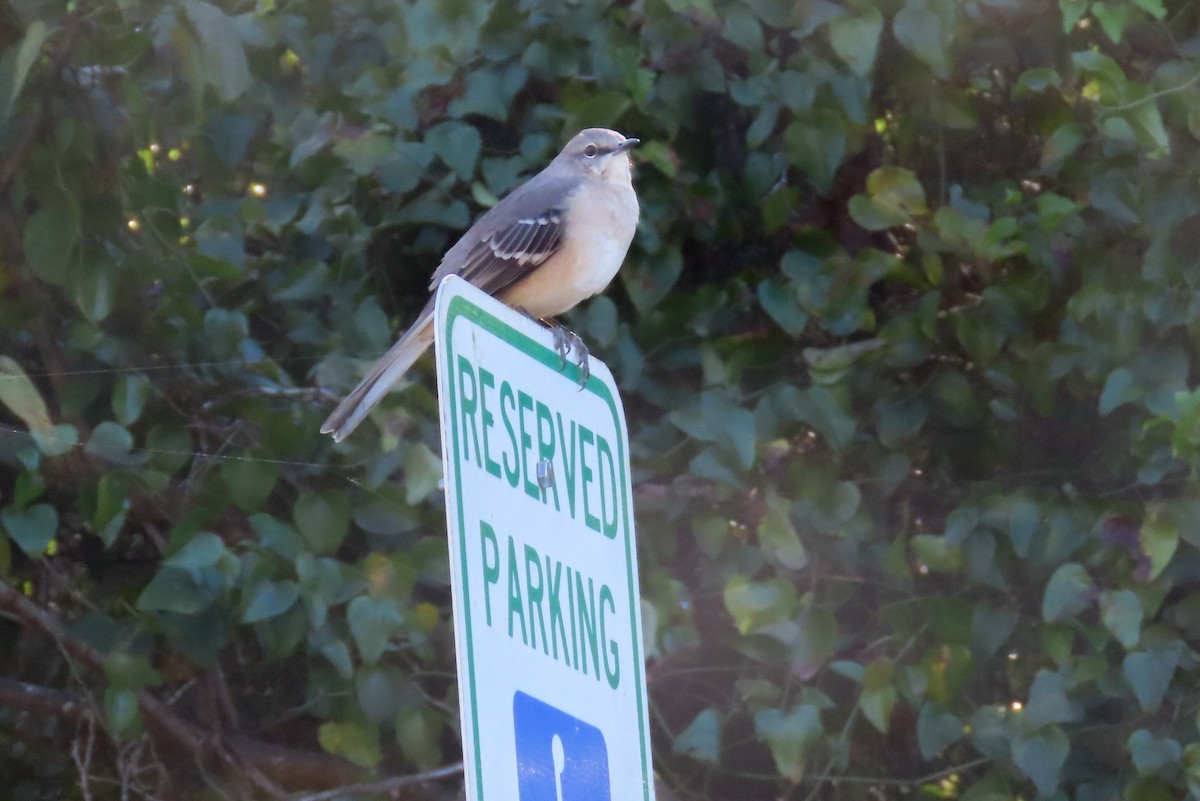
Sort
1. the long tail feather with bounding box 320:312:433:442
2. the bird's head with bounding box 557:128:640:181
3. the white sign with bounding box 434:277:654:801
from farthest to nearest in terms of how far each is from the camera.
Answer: the bird's head with bounding box 557:128:640:181, the long tail feather with bounding box 320:312:433:442, the white sign with bounding box 434:277:654:801

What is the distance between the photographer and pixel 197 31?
10.2ft

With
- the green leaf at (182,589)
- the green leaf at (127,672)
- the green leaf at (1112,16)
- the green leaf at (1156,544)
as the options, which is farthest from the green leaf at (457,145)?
the green leaf at (1156,544)

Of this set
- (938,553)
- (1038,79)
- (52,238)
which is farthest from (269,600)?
(1038,79)

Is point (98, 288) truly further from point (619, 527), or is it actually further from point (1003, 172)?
point (1003, 172)

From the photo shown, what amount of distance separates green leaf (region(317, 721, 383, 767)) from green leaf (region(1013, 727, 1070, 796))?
4.32 ft

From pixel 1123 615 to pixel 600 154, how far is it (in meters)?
1.66

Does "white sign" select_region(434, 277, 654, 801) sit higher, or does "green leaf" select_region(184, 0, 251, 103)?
"green leaf" select_region(184, 0, 251, 103)

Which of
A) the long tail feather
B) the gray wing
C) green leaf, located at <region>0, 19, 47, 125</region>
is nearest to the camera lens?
green leaf, located at <region>0, 19, 47, 125</region>

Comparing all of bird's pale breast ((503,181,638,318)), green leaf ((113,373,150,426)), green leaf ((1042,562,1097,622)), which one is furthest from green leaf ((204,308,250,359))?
green leaf ((1042,562,1097,622))

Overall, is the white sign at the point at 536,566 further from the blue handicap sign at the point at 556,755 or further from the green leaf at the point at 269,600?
the green leaf at the point at 269,600

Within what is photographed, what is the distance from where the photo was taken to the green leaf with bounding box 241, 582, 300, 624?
318 centimetres

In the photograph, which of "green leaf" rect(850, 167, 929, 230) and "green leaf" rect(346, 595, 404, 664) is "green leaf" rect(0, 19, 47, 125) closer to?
"green leaf" rect(346, 595, 404, 664)

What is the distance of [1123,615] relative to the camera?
125 inches

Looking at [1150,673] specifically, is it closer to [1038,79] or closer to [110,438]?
[1038,79]
